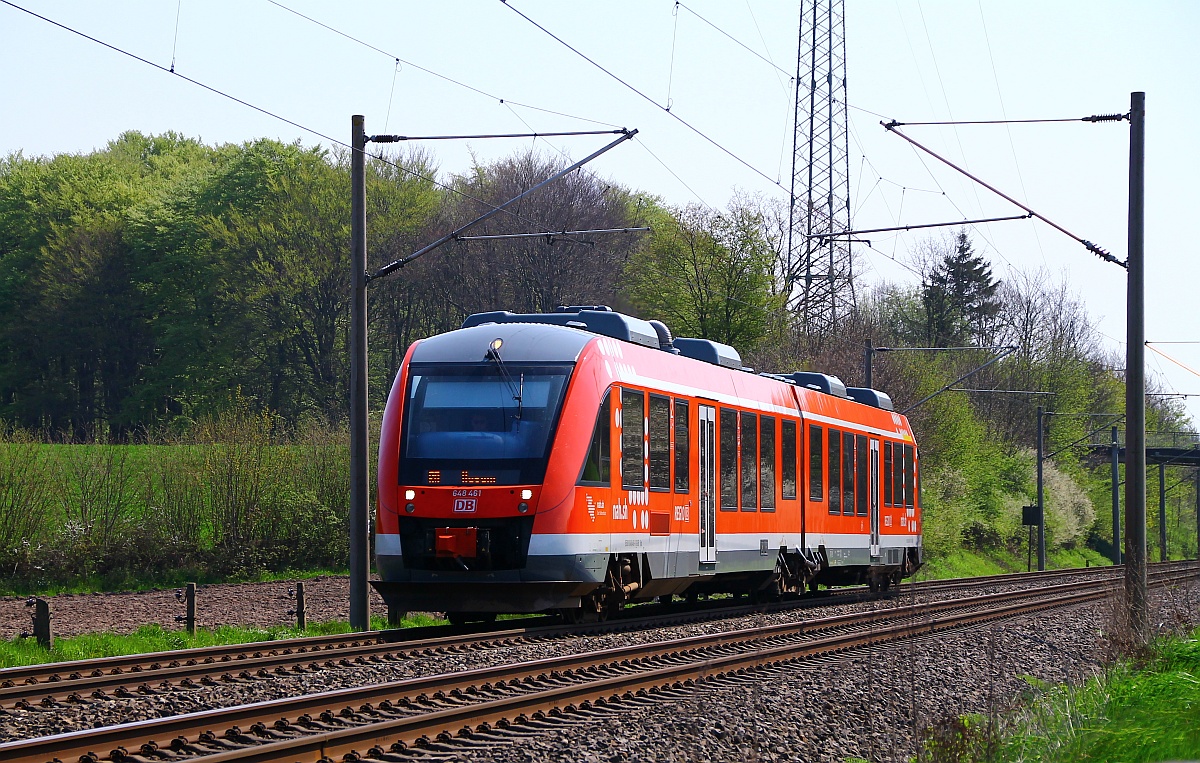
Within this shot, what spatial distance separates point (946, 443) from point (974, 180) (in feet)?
103

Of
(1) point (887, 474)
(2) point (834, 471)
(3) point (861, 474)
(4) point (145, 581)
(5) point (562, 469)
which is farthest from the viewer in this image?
(4) point (145, 581)

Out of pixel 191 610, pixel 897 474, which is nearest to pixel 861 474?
pixel 897 474

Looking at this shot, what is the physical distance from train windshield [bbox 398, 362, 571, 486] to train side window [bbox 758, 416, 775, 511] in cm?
572

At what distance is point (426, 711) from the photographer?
9812mm

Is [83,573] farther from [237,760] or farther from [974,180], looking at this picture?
[237,760]

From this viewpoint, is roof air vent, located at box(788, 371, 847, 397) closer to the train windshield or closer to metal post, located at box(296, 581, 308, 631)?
metal post, located at box(296, 581, 308, 631)

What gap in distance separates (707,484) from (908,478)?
39.6 ft

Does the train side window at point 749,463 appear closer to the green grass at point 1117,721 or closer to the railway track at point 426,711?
the railway track at point 426,711

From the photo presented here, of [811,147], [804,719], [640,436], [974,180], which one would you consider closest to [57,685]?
[804,719]

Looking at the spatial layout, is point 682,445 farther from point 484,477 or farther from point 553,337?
point 484,477

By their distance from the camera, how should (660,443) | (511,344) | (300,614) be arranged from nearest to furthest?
(511,344)
(660,443)
(300,614)

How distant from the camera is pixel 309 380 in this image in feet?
183

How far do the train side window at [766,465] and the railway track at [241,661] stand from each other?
114 inches

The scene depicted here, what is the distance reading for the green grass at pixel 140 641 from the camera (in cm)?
1484
